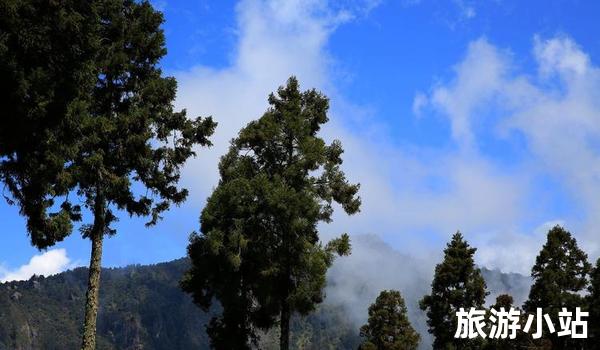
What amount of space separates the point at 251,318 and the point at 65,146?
15805 millimetres

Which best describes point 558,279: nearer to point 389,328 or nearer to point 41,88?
point 389,328

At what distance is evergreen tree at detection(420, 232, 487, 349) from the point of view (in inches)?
1709

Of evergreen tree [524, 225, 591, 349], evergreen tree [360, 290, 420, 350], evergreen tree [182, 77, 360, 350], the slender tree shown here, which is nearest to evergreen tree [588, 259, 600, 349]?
evergreen tree [524, 225, 591, 349]

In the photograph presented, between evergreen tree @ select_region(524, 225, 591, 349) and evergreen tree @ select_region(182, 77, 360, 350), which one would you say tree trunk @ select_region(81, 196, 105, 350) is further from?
evergreen tree @ select_region(524, 225, 591, 349)

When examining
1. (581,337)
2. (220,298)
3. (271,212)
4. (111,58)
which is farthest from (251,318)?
(581,337)

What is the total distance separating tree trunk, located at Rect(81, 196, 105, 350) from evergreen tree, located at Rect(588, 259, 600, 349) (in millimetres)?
30064

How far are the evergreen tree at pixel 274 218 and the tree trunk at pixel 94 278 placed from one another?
6.35m

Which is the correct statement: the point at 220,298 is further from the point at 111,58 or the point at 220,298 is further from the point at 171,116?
the point at 111,58

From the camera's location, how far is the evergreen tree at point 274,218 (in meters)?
27.4

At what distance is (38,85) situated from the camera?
17.0m

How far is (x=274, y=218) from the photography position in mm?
27922

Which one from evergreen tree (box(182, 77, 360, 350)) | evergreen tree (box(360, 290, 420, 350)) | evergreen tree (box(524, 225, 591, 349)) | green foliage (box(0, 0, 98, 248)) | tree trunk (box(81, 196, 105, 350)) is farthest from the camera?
evergreen tree (box(360, 290, 420, 350))

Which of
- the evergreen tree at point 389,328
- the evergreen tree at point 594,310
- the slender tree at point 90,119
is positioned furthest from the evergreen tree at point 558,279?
the slender tree at point 90,119

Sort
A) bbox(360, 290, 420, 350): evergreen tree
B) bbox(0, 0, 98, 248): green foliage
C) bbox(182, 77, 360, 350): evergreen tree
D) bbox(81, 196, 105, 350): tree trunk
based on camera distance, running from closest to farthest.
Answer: bbox(0, 0, 98, 248): green foliage, bbox(81, 196, 105, 350): tree trunk, bbox(182, 77, 360, 350): evergreen tree, bbox(360, 290, 420, 350): evergreen tree
